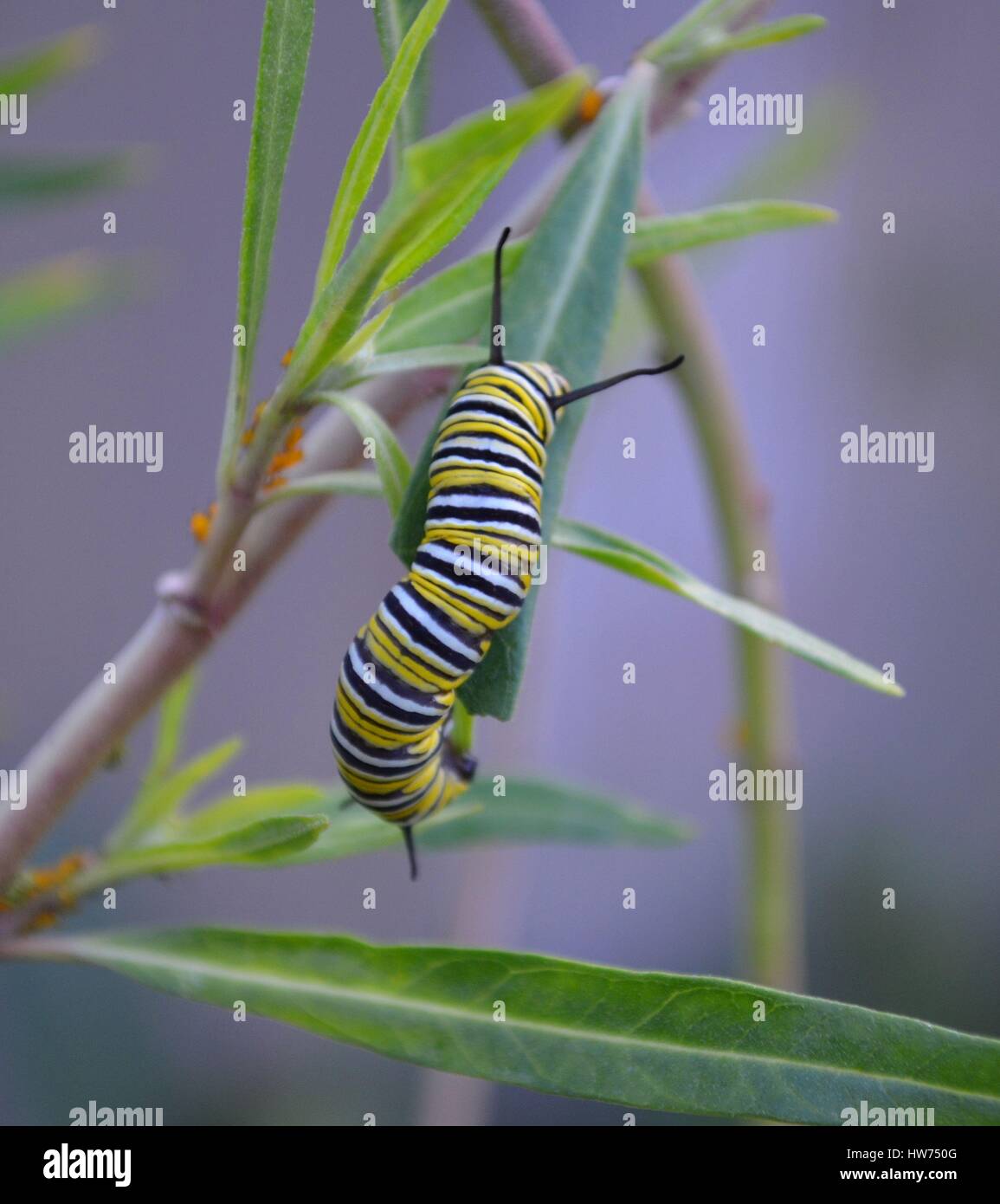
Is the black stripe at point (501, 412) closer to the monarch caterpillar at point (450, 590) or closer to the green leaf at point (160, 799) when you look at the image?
the monarch caterpillar at point (450, 590)

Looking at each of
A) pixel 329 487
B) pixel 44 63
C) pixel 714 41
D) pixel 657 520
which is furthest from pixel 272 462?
pixel 657 520

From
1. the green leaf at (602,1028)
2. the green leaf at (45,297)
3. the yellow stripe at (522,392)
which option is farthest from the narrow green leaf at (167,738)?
the green leaf at (45,297)

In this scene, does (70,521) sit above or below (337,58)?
below

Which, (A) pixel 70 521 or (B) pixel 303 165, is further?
(A) pixel 70 521
